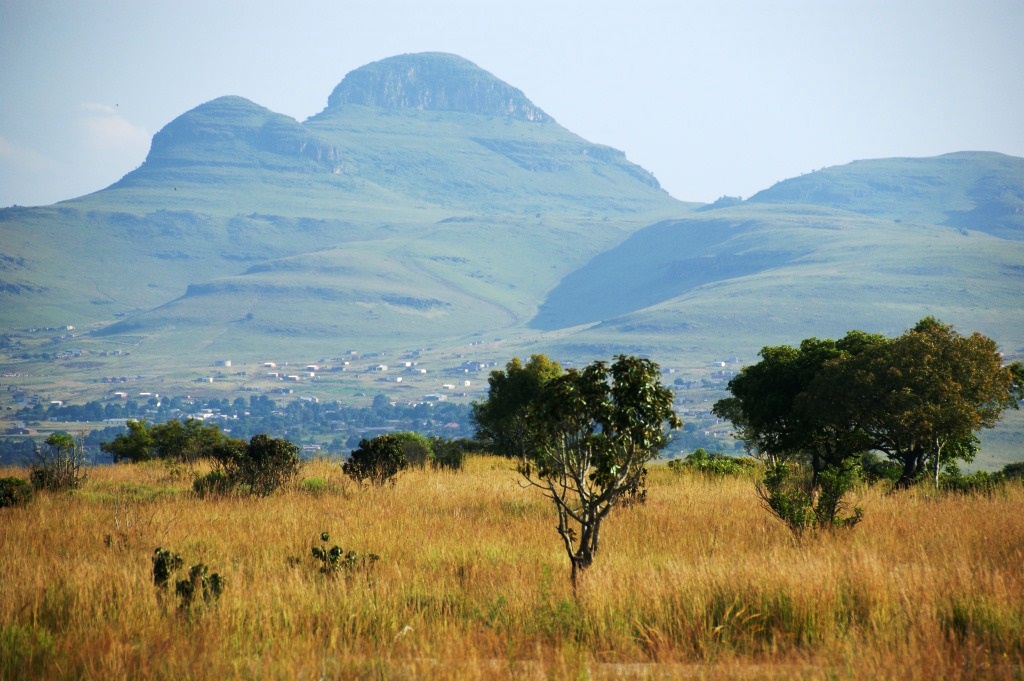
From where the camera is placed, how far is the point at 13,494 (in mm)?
18766

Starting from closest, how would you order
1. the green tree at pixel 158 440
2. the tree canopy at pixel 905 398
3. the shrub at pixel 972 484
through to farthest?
the shrub at pixel 972 484, the tree canopy at pixel 905 398, the green tree at pixel 158 440

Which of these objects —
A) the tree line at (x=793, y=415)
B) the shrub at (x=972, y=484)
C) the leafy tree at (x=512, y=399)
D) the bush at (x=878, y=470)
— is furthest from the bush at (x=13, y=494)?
the bush at (x=878, y=470)

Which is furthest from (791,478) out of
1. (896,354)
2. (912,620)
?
(912,620)

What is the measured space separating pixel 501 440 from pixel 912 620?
1081 inches

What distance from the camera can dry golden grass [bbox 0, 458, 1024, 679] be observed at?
8.90 m

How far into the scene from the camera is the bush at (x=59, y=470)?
21.6 metres

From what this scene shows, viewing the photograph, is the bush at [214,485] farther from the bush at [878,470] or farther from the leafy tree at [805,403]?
the bush at [878,470]

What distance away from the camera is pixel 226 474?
2209 cm

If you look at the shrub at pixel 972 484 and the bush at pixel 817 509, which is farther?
the shrub at pixel 972 484

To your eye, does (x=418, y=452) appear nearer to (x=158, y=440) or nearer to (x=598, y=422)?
(x=158, y=440)

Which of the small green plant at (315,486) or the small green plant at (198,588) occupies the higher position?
the small green plant at (198,588)

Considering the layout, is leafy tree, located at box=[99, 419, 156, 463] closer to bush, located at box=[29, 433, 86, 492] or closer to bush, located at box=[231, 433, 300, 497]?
bush, located at box=[29, 433, 86, 492]

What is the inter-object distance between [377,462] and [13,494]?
821cm

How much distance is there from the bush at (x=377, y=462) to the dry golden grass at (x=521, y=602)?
6582 mm
